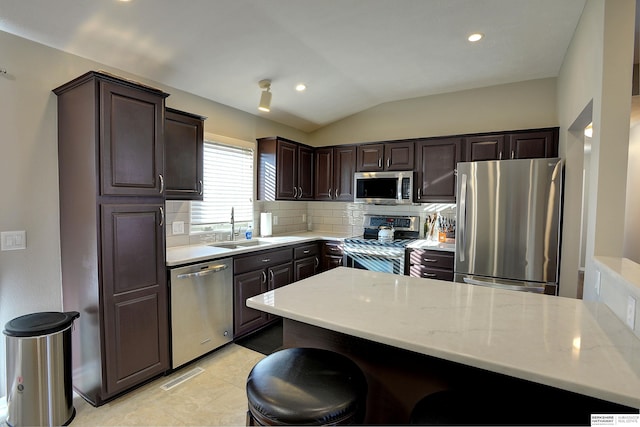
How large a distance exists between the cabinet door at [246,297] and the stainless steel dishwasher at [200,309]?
0.19 ft

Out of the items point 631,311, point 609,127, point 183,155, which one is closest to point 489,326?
point 631,311

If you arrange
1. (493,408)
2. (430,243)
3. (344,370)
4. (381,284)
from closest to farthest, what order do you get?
1. (493,408)
2. (344,370)
3. (381,284)
4. (430,243)

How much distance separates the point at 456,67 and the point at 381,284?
2.62m

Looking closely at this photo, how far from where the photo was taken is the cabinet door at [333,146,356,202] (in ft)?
13.9

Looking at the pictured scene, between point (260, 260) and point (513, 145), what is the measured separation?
2874 millimetres

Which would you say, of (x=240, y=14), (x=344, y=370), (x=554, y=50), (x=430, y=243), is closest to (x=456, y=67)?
(x=554, y=50)

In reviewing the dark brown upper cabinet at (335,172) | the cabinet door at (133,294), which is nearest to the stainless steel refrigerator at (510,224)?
the dark brown upper cabinet at (335,172)

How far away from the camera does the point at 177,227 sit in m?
3.14

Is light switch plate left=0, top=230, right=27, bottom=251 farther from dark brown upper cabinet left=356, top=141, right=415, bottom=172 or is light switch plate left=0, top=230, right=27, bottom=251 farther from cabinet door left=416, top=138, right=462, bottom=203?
cabinet door left=416, top=138, right=462, bottom=203

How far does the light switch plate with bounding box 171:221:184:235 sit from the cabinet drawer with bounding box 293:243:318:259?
125 cm

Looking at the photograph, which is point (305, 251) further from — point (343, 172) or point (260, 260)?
point (343, 172)

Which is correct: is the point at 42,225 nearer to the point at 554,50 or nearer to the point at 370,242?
the point at 370,242

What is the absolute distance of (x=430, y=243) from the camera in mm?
3668

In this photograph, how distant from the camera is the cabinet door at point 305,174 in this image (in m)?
4.27
